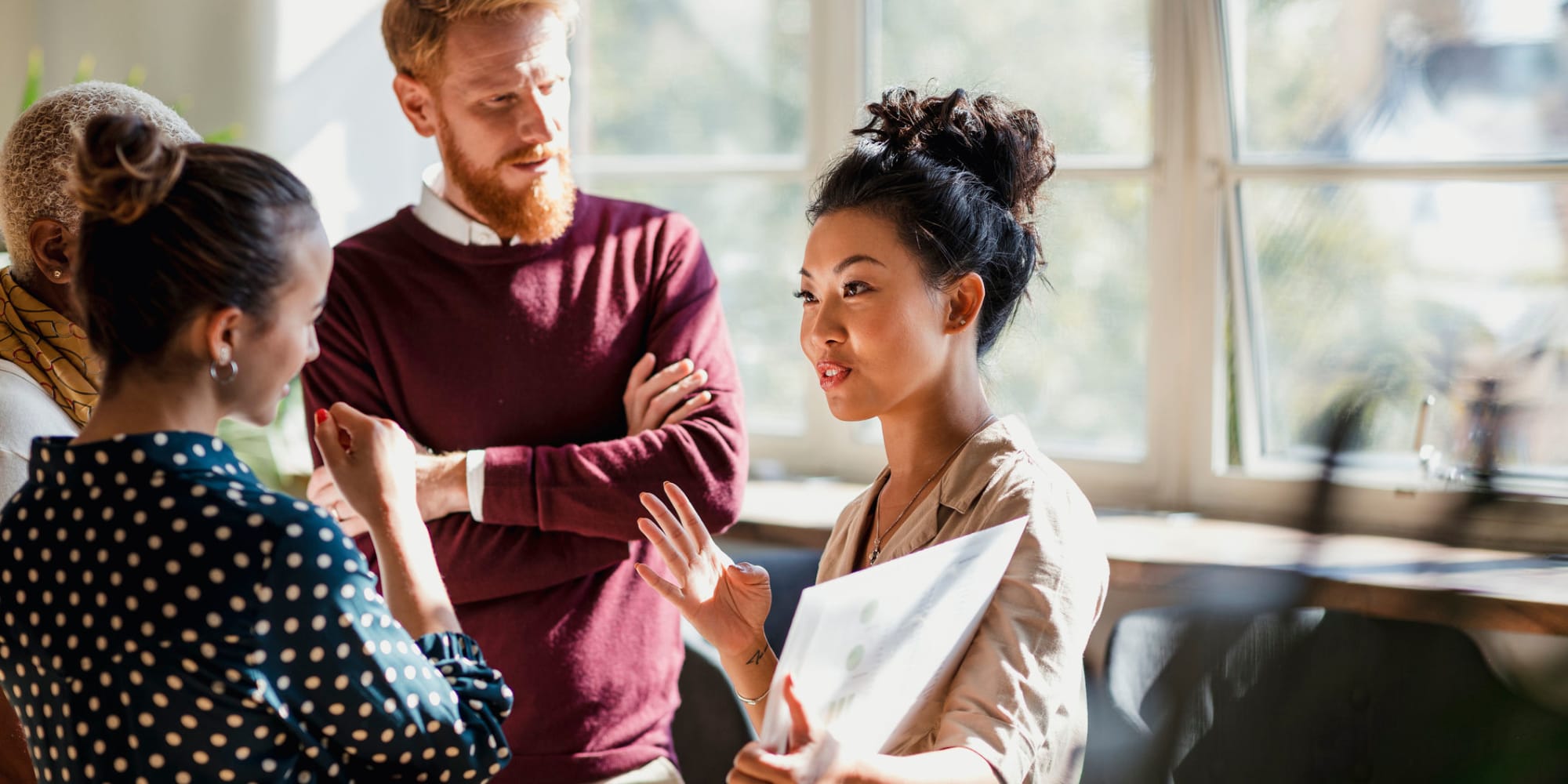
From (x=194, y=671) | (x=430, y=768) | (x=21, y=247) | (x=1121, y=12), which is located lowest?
(x=430, y=768)

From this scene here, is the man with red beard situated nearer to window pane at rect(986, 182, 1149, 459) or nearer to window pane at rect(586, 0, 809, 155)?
window pane at rect(986, 182, 1149, 459)

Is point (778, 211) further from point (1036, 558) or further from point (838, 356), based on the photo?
point (1036, 558)

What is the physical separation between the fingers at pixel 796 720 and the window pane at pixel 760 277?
2.21 meters

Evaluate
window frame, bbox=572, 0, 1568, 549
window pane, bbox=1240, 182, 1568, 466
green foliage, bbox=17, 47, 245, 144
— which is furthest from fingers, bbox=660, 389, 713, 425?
green foliage, bbox=17, 47, 245, 144

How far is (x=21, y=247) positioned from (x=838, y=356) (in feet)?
3.14

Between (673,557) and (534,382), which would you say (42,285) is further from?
(673,557)

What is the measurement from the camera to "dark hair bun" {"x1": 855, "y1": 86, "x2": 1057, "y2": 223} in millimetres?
1456

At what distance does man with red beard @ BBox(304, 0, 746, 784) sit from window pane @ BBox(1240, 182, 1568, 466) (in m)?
1.39

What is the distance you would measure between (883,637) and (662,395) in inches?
31.6

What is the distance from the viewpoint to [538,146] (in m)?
1.84

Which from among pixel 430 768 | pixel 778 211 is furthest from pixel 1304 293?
pixel 430 768

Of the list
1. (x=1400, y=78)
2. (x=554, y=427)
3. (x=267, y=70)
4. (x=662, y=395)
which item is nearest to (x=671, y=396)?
(x=662, y=395)

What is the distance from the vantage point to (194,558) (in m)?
0.94

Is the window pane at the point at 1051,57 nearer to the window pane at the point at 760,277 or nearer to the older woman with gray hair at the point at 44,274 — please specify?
the window pane at the point at 760,277
